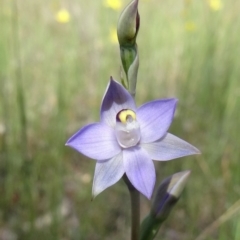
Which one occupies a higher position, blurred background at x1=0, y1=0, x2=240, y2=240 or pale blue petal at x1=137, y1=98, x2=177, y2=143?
pale blue petal at x1=137, y1=98, x2=177, y2=143

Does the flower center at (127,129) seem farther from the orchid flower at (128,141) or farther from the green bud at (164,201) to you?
the green bud at (164,201)

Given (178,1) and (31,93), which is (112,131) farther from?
(178,1)

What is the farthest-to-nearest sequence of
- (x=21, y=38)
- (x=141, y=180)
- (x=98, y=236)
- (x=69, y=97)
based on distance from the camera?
(x=21, y=38), (x=69, y=97), (x=98, y=236), (x=141, y=180)

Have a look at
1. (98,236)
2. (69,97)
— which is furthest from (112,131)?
(69,97)

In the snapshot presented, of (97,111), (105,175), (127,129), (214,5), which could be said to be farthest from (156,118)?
(214,5)

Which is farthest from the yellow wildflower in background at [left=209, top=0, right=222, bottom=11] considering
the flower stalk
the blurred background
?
the flower stalk

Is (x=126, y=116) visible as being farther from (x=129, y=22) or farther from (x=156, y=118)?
(x=129, y=22)

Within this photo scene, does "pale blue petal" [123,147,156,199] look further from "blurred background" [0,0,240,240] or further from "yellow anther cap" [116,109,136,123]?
"blurred background" [0,0,240,240]
